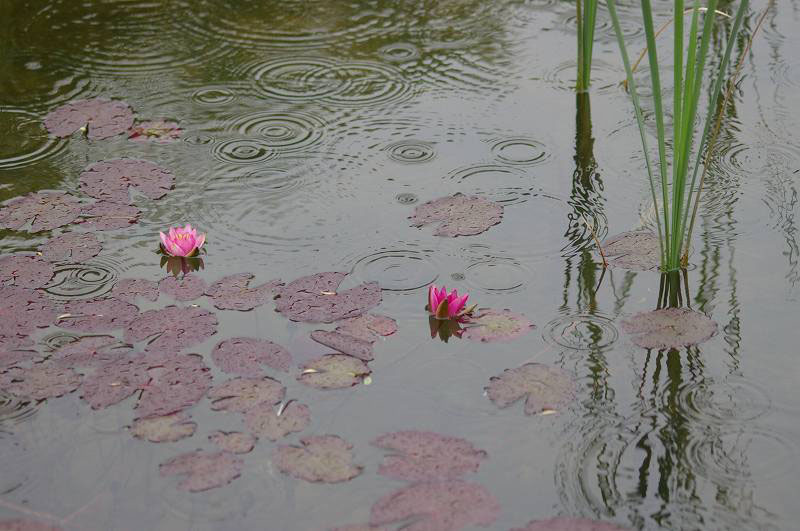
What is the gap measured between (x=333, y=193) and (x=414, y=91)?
728mm

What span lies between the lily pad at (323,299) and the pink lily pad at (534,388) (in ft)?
1.50

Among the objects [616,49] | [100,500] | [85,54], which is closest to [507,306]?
[100,500]

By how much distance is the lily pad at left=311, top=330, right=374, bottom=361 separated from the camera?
251 centimetres

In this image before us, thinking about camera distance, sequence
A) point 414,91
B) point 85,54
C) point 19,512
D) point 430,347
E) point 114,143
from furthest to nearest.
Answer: point 85,54
point 414,91
point 114,143
point 430,347
point 19,512

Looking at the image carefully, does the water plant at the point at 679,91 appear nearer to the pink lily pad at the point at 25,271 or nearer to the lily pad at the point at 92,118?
the pink lily pad at the point at 25,271

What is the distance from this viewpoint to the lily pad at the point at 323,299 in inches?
104

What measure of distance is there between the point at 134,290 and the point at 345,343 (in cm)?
65

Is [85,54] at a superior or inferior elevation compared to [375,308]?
superior

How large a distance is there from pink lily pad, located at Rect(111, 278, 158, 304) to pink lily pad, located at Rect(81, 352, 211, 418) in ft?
0.91

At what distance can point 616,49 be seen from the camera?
3973 mm

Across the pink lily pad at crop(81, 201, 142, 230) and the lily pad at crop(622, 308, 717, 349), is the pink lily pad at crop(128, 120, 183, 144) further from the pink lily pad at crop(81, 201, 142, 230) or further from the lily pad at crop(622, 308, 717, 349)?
the lily pad at crop(622, 308, 717, 349)

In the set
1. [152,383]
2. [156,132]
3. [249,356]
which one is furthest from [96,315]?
[156,132]

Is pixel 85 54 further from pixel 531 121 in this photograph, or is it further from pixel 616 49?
pixel 616 49

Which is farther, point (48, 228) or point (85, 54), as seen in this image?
point (85, 54)
